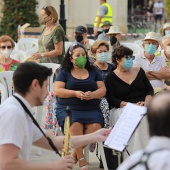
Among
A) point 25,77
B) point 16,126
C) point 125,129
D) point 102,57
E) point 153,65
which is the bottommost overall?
point 153,65

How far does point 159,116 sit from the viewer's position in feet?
9.80

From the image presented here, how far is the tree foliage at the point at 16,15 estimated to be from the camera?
1973cm

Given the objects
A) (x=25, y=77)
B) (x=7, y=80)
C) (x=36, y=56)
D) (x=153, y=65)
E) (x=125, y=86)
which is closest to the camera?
(x=25, y=77)

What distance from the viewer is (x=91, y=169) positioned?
788 centimetres

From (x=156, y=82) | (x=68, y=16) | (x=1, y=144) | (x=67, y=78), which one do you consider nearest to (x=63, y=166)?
(x=1, y=144)

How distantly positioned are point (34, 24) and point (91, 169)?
40.4ft

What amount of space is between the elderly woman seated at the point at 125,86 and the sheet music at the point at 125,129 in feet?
9.35

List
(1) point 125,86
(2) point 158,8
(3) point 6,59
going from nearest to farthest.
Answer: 1. (1) point 125,86
2. (3) point 6,59
3. (2) point 158,8

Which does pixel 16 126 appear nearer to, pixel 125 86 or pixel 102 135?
pixel 102 135

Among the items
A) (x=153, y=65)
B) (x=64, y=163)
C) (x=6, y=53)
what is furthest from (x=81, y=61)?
(x=64, y=163)

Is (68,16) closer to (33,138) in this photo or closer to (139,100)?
(139,100)

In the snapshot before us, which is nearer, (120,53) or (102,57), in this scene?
(120,53)

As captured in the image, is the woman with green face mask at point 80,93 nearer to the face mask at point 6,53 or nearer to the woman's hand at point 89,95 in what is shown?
the woman's hand at point 89,95

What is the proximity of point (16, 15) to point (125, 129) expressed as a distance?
1549 cm
